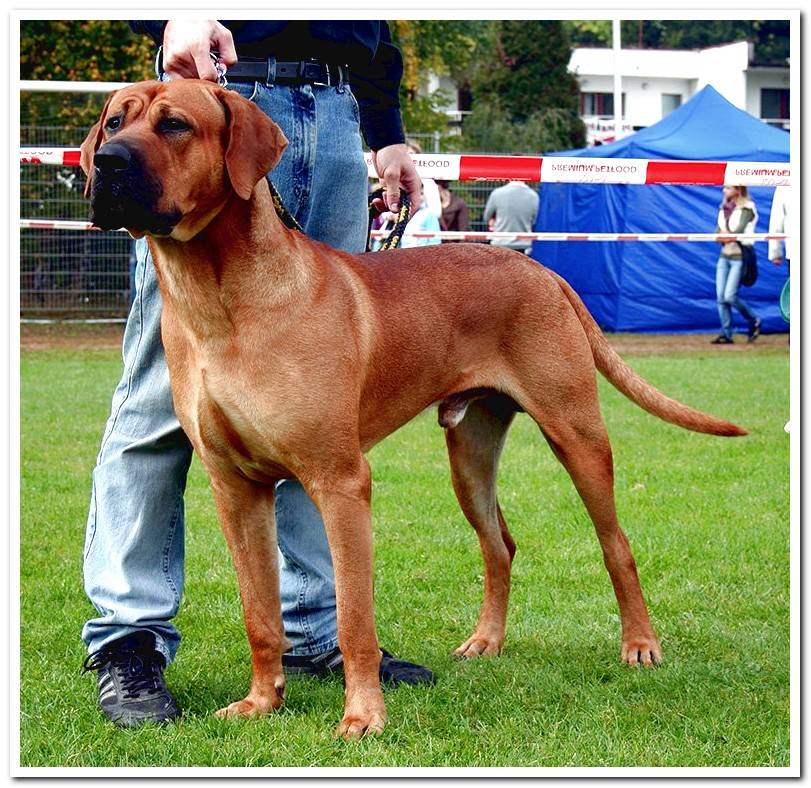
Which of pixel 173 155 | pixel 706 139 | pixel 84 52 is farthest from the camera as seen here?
pixel 84 52

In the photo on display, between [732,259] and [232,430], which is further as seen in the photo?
[732,259]

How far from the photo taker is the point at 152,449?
11.4ft

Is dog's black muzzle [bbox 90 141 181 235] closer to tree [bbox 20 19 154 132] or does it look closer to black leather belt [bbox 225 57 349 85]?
black leather belt [bbox 225 57 349 85]

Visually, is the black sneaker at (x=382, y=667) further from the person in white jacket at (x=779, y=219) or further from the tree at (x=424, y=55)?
the tree at (x=424, y=55)

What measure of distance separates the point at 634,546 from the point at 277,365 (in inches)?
106

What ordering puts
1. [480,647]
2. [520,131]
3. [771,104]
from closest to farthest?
[480,647], [520,131], [771,104]

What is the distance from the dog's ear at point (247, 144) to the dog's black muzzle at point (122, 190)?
24 centimetres

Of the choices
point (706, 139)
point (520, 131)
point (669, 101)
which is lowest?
point (706, 139)

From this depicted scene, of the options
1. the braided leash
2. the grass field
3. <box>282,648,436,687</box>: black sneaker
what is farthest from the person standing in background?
<box>282,648,436,687</box>: black sneaker

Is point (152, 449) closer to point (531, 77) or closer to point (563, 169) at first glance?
point (563, 169)

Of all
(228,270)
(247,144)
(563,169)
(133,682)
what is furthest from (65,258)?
(247,144)

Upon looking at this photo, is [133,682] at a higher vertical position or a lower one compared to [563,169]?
lower

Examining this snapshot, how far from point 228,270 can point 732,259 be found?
14.1m

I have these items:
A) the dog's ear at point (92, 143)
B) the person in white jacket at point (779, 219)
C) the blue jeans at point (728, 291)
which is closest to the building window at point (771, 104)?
the blue jeans at point (728, 291)
